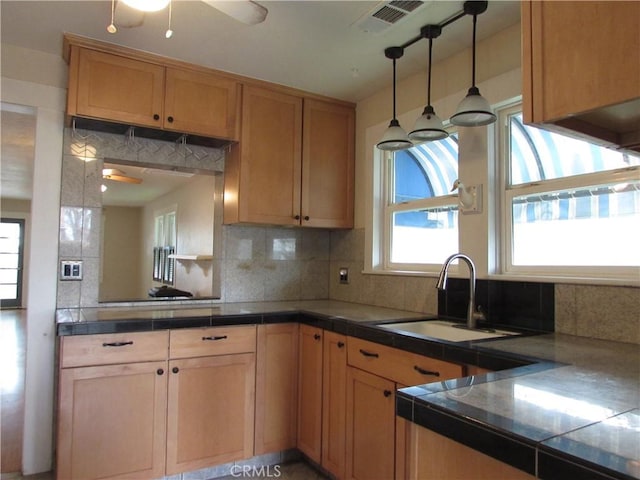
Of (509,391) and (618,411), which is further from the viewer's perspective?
(509,391)

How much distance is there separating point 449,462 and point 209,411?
1697 millimetres

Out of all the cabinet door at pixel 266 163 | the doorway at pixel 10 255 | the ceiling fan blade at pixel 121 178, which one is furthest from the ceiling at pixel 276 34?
the doorway at pixel 10 255

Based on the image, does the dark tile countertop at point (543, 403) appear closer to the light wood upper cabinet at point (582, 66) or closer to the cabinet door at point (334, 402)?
the cabinet door at point (334, 402)

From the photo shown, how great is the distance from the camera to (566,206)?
6.62ft

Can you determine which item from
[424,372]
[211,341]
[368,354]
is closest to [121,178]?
[211,341]

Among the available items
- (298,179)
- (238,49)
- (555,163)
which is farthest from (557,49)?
(298,179)

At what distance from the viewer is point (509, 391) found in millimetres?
1016

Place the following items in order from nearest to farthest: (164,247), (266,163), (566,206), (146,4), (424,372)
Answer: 1. (146,4)
2. (424,372)
3. (566,206)
4. (266,163)
5. (164,247)

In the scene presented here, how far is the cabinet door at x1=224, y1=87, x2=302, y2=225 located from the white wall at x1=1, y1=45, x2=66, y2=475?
1.02m

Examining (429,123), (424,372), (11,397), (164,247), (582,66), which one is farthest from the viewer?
(164,247)

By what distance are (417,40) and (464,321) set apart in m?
1.51

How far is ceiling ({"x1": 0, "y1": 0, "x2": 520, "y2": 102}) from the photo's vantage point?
206 centimetres

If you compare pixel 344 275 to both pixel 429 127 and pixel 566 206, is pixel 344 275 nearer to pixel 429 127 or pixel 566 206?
pixel 429 127

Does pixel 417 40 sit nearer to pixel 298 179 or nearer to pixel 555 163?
pixel 555 163
